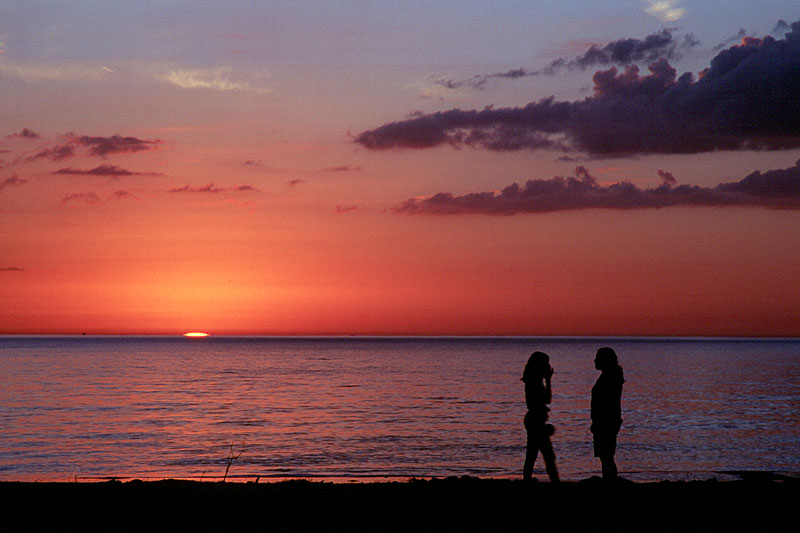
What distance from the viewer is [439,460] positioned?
2417 cm

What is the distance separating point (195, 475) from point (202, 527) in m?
11.2

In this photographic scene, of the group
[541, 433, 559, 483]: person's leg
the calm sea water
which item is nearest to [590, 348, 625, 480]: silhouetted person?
[541, 433, 559, 483]: person's leg

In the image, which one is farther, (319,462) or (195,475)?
(319,462)

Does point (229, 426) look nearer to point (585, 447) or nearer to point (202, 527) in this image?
point (585, 447)

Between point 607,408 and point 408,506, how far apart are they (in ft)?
12.4

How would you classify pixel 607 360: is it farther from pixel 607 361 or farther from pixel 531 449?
pixel 531 449

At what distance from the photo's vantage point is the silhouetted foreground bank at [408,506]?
10945 millimetres

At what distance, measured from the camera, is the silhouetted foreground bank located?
1095 centimetres

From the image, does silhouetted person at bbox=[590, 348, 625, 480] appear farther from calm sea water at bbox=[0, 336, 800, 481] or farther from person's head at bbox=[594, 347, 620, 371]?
calm sea water at bbox=[0, 336, 800, 481]

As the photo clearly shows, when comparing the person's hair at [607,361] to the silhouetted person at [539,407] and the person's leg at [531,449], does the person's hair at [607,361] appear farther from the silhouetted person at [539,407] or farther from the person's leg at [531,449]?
the person's leg at [531,449]

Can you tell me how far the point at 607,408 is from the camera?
1277 centimetres

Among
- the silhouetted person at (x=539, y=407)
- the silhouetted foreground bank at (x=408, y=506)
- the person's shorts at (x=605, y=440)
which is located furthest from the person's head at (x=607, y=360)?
the silhouetted foreground bank at (x=408, y=506)

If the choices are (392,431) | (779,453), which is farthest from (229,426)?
(779,453)

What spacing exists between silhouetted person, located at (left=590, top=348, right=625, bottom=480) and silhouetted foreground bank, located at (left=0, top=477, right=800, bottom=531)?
0.64 meters
